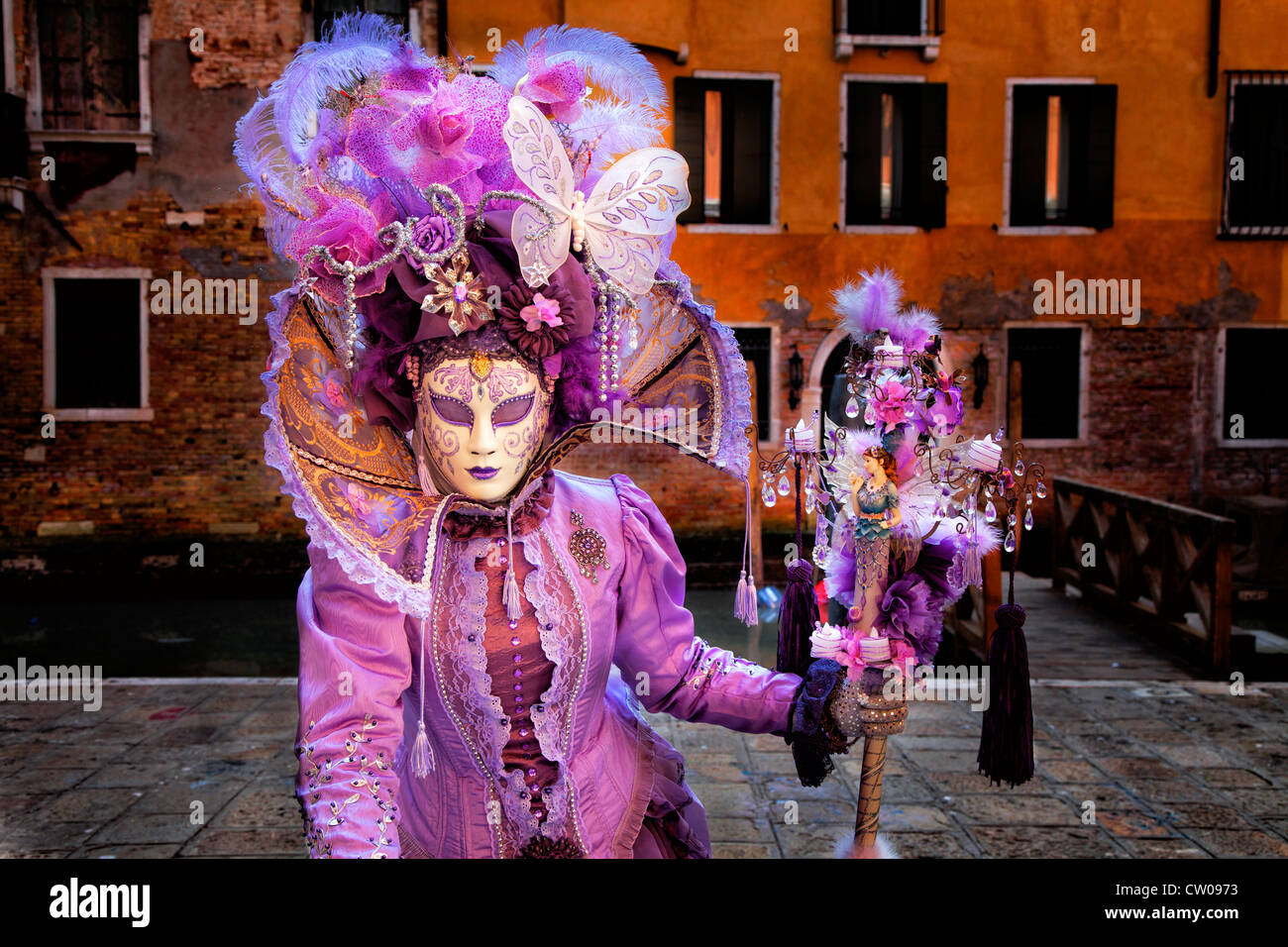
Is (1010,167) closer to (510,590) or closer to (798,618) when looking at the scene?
(798,618)

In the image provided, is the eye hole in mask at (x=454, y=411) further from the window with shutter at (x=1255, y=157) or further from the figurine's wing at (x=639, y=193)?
the window with shutter at (x=1255, y=157)

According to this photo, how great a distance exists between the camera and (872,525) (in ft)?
5.17

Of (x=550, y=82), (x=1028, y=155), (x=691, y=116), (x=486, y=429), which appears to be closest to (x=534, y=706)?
(x=486, y=429)

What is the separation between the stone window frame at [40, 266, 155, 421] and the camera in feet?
23.3

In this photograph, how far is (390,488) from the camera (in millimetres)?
1620

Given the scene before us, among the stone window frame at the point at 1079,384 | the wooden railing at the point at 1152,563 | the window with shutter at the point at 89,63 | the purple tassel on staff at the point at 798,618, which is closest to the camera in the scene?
the purple tassel on staff at the point at 798,618

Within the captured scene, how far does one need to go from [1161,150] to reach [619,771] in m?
7.61

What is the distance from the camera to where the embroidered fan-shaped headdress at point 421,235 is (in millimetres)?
1534

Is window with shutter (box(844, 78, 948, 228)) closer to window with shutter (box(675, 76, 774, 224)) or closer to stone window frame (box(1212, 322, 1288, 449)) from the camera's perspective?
window with shutter (box(675, 76, 774, 224))

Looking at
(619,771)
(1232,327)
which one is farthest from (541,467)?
(1232,327)

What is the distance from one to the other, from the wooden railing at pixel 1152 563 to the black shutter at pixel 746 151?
3.09 m

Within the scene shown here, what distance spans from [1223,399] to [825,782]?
647 centimetres

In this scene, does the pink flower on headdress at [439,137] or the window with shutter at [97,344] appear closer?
the pink flower on headdress at [439,137]

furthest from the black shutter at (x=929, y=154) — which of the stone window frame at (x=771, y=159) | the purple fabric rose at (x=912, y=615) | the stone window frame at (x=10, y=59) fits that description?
the purple fabric rose at (x=912, y=615)
